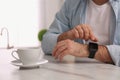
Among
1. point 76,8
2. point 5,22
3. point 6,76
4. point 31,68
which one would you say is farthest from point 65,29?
point 5,22

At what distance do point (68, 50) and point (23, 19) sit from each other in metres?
2.39

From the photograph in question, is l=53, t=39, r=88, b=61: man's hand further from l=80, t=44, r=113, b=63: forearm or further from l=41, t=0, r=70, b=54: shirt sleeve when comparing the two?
l=41, t=0, r=70, b=54: shirt sleeve

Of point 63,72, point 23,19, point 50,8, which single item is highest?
point 50,8

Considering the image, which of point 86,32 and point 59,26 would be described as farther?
point 59,26

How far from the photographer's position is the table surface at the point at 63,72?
0.84 meters

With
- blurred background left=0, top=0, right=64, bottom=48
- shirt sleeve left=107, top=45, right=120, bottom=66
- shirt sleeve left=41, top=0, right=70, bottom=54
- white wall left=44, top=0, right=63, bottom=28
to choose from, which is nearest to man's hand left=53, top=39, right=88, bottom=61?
shirt sleeve left=107, top=45, right=120, bottom=66

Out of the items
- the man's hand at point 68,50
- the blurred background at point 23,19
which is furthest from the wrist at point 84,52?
the blurred background at point 23,19

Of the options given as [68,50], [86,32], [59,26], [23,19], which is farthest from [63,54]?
[23,19]

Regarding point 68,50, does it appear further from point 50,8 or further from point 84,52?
point 50,8

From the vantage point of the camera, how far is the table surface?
84 cm

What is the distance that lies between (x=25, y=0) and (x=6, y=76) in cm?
267

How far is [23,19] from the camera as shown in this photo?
11.3 feet

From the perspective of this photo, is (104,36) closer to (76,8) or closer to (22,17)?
(76,8)

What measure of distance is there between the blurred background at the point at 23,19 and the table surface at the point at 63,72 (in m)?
2.31
